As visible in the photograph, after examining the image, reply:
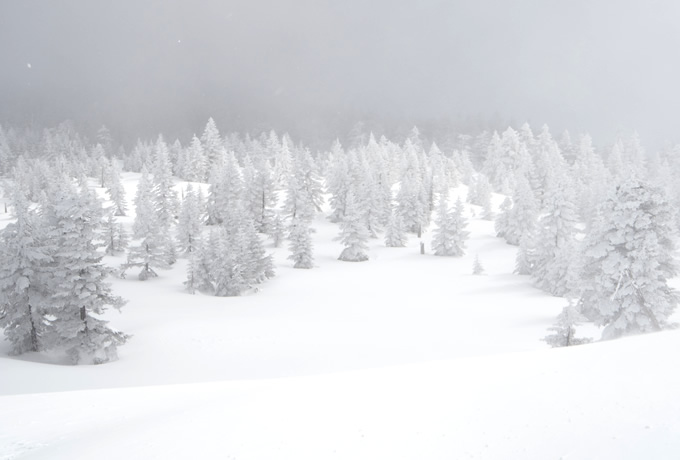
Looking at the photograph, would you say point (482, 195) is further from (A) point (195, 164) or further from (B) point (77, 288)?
(B) point (77, 288)

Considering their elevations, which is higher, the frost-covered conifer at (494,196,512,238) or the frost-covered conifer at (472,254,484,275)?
the frost-covered conifer at (494,196,512,238)

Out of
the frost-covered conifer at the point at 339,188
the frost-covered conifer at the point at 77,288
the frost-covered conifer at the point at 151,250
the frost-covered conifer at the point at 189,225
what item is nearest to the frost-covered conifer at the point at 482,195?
the frost-covered conifer at the point at 339,188

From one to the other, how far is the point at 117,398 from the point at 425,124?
150629mm

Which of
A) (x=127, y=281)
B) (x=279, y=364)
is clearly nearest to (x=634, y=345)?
(x=279, y=364)

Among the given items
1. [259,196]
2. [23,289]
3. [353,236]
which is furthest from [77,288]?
[259,196]

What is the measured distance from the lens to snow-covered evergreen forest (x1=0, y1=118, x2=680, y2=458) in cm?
2201

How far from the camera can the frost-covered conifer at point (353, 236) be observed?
58531 millimetres

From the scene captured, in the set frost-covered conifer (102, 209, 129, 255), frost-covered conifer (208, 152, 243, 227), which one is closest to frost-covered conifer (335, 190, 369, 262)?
frost-covered conifer (208, 152, 243, 227)

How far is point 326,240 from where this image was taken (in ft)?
222

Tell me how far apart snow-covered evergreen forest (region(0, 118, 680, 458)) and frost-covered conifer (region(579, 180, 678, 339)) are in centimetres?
8

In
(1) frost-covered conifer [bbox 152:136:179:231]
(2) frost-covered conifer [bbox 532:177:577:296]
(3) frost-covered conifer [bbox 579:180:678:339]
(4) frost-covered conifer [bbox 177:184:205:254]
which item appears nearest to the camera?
(3) frost-covered conifer [bbox 579:180:678:339]

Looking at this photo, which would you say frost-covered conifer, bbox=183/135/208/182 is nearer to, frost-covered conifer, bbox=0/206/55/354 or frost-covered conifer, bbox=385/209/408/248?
frost-covered conifer, bbox=385/209/408/248

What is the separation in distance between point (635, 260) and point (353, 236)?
39799 millimetres

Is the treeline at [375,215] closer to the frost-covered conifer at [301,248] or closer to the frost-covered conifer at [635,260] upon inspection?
the frost-covered conifer at [635,260]
